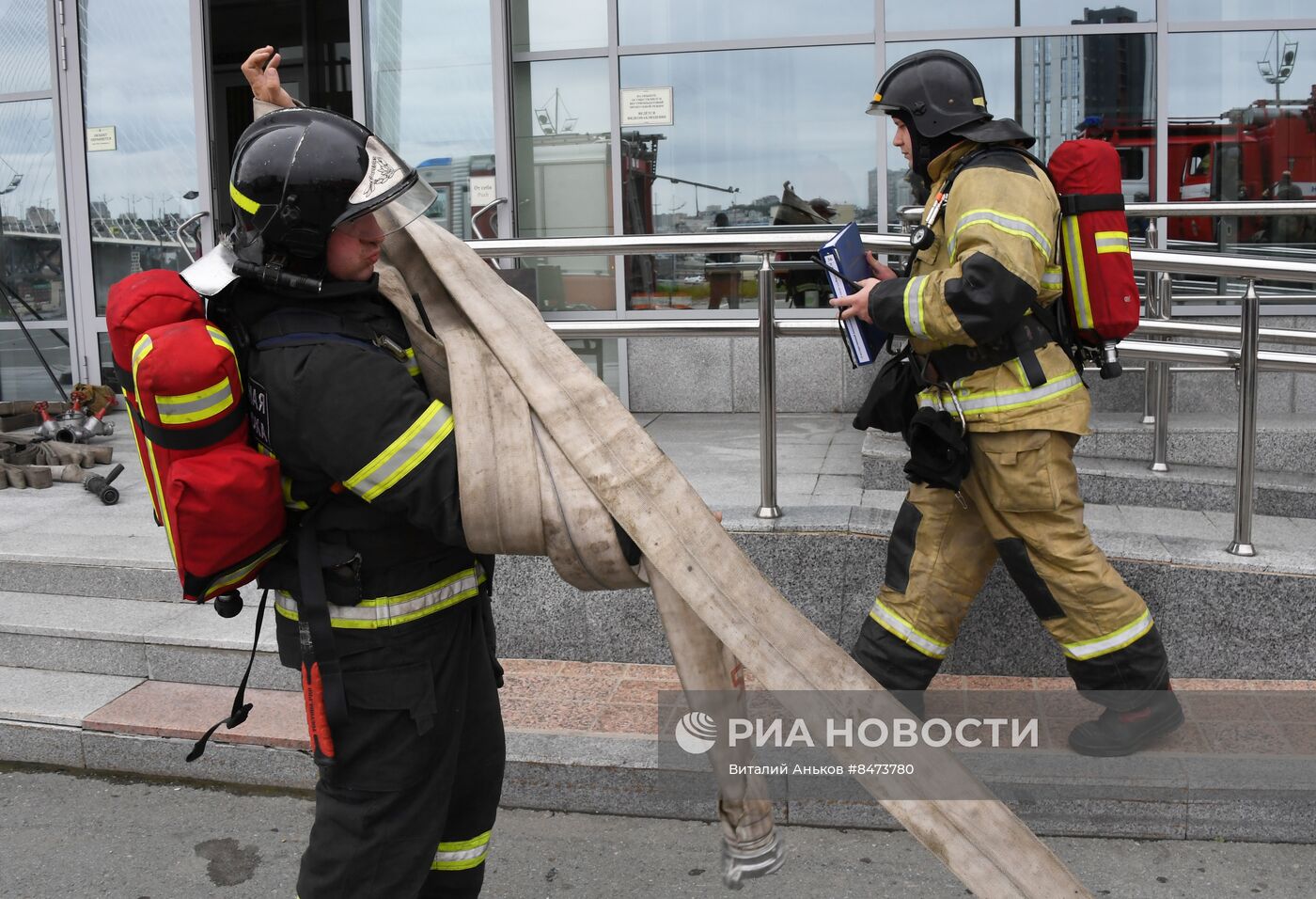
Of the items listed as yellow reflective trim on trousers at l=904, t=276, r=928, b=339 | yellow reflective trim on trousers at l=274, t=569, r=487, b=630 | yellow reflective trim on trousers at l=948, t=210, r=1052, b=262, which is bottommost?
yellow reflective trim on trousers at l=274, t=569, r=487, b=630

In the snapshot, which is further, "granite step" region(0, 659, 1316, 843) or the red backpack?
"granite step" region(0, 659, 1316, 843)

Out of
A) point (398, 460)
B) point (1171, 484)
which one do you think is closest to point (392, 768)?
point (398, 460)

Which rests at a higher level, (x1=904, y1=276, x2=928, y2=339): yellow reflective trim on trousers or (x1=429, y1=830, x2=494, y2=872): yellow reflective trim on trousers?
(x1=904, y1=276, x2=928, y2=339): yellow reflective trim on trousers

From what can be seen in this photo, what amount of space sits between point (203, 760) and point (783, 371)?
15.5 feet

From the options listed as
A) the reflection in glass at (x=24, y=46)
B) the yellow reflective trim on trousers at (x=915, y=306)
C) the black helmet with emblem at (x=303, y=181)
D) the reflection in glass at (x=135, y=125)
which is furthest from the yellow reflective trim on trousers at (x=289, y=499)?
the reflection in glass at (x=24, y=46)

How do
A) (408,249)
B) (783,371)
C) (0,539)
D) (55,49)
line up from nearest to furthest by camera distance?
(408,249) → (0,539) → (783,371) → (55,49)

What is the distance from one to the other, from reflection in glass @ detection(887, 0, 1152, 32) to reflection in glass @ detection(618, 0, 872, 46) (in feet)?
1.18

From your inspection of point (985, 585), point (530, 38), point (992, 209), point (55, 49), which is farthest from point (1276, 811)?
point (55, 49)

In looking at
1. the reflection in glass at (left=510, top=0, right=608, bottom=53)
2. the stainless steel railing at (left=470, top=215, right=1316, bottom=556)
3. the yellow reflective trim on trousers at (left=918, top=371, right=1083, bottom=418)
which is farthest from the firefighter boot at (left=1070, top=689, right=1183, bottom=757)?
the reflection in glass at (left=510, top=0, right=608, bottom=53)

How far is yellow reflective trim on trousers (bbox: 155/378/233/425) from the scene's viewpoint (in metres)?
2.04

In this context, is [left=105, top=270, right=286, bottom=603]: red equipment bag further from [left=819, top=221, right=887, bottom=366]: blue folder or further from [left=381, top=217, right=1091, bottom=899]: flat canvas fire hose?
[left=819, top=221, right=887, bottom=366]: blue folder

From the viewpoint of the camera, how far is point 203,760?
4195 mm

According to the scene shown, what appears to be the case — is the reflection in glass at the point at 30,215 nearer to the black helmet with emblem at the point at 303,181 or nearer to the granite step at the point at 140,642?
the granite step at the point at 140,642

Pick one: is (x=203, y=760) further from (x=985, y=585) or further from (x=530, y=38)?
(x=530, y=38)
